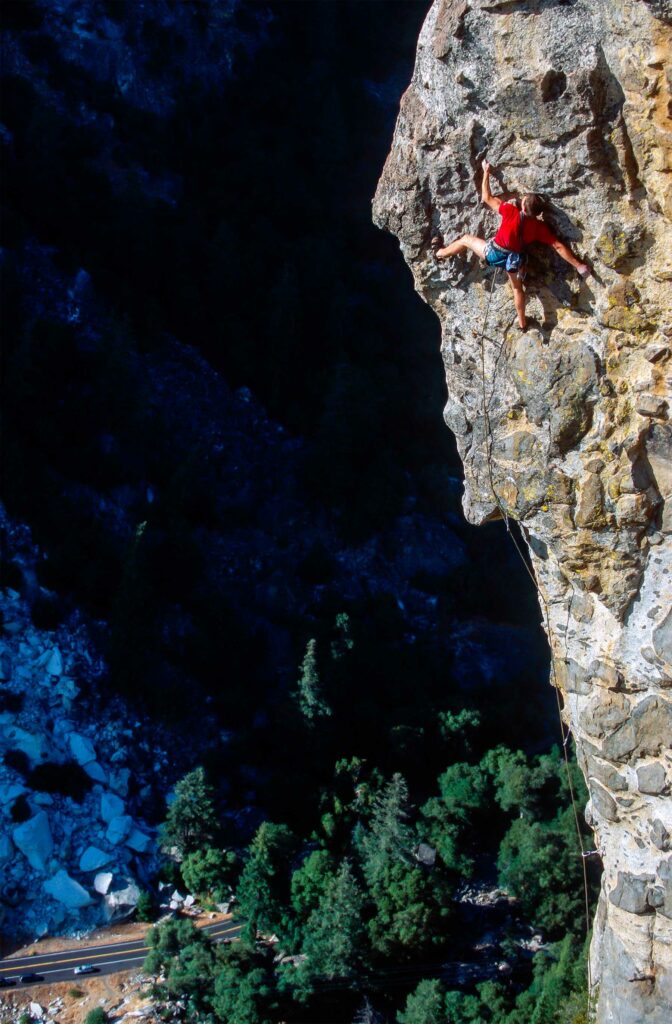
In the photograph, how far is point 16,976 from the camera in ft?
91.9

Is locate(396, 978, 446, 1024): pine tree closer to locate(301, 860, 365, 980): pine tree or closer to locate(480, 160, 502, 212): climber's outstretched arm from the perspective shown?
locate(301, 860, 365, 980): pine tree

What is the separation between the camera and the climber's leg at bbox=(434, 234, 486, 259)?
1095 cm

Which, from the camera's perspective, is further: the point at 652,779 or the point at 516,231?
the point at 652,779

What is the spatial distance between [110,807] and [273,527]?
14387 millimetres

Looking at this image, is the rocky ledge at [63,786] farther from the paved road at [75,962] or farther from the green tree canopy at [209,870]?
the green tree canopy at [209,870]

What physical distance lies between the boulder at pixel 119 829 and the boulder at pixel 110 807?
0.15 metres

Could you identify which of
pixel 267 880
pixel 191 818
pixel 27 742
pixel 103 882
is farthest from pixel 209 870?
pixel 27 742

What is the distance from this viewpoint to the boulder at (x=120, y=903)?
98.5ft

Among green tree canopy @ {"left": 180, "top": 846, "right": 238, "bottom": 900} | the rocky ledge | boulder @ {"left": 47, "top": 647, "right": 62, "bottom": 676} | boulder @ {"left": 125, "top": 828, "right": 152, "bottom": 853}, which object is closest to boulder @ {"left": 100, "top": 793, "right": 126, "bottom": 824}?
the rocky ledge

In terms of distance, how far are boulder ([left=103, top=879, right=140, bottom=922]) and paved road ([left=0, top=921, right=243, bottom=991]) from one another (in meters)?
0.87

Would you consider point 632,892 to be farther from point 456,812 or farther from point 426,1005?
point 456,812

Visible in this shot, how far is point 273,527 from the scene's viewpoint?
42062 millimetres

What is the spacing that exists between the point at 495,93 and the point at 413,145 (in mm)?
1387

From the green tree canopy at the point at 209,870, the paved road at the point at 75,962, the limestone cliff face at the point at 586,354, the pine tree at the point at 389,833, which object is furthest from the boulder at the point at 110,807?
the limestone cliff face at the point at 586,354
